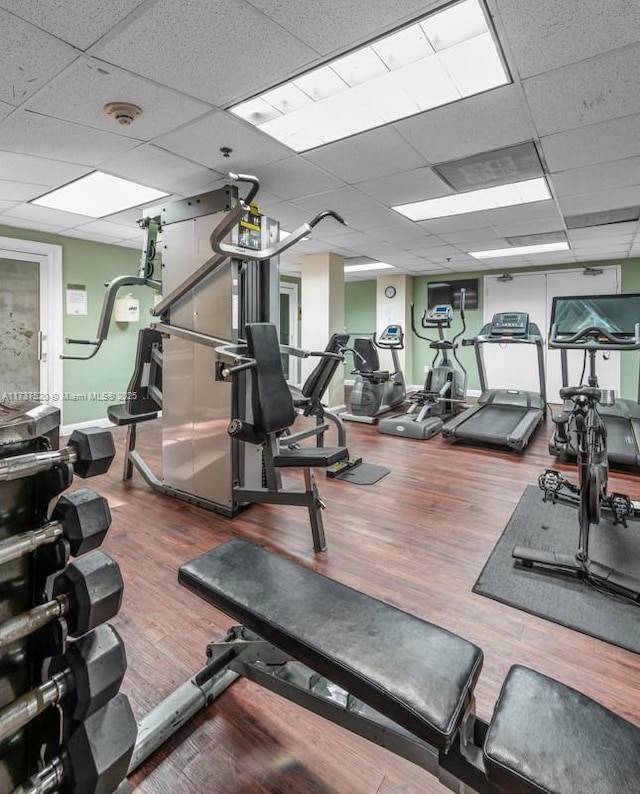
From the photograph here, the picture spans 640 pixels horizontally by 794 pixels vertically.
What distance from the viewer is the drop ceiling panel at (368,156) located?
268 cm

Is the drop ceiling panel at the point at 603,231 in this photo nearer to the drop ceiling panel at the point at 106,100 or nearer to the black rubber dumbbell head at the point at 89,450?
the drop ceiling panel at the point at 106,100

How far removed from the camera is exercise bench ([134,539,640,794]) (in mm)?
818

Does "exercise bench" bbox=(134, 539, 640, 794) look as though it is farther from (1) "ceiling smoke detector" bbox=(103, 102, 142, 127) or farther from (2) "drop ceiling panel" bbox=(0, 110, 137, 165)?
(2) "drop ceiling panel" bbox=(0, 110, 137, 165)

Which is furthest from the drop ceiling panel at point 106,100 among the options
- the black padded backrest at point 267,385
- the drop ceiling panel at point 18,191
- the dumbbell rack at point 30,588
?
the dumbbell rack at point 30,588

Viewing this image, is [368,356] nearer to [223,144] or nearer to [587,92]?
[223,144]

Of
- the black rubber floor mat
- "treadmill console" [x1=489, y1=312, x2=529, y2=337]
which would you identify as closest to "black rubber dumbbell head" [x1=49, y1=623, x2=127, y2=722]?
the black rubber floor mat

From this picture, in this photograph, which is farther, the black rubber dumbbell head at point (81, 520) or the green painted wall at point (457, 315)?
the green painted wall at point (457, 315)

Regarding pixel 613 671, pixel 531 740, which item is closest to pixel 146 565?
pixel 531 740

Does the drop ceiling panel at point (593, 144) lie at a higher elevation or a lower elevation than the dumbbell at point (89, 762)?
higher

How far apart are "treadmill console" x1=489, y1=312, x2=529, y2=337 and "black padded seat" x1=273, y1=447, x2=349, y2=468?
12.4 feet

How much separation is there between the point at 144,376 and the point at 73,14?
241 cm

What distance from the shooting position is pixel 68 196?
12.2 feet

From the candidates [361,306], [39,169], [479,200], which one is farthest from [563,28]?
[361,306]

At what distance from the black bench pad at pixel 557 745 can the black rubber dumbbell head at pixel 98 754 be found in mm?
715
